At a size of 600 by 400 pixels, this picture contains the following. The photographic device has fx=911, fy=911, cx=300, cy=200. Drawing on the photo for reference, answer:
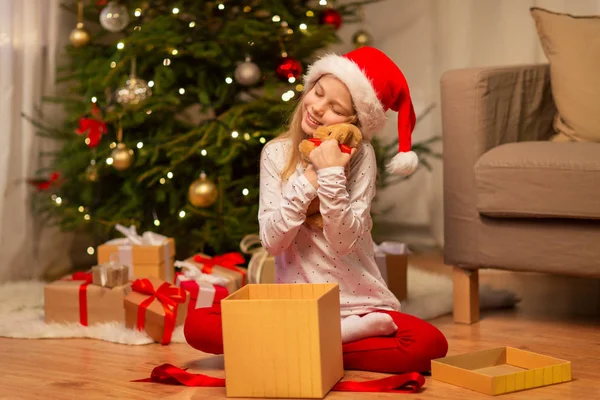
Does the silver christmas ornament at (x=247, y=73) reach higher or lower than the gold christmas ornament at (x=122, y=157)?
higher

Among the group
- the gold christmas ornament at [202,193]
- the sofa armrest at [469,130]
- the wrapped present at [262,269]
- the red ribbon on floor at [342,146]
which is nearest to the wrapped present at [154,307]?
the wrapped present at [262,269]

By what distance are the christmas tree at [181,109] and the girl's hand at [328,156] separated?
99 cm

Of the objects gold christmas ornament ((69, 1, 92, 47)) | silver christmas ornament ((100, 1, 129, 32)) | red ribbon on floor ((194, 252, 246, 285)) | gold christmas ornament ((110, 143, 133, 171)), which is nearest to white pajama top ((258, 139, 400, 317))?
red ribbon on floor ((194, 252, 246, 285))

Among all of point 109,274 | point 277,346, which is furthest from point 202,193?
point 277,346

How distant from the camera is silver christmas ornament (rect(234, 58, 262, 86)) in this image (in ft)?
9.74

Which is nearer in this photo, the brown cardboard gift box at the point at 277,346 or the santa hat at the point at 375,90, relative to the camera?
the brown cardboard gift box at the point at 277,346

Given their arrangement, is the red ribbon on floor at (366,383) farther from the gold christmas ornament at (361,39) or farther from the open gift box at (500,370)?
the gold christmas ornament at (361,39)

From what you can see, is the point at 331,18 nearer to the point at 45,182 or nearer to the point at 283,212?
the point at 45,182

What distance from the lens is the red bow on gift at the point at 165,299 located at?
2.32 meters

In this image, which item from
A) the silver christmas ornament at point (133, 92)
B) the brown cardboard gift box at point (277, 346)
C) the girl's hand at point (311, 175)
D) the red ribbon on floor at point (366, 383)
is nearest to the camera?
the brown cardboard gift box at point (277, 346)

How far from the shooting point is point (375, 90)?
205 cm

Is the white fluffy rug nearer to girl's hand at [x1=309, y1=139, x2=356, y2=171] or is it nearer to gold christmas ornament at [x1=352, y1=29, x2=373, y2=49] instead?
girl's hand at [x1=309, y1=139, x2=356, y2=171]

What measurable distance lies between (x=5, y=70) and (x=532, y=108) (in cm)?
176

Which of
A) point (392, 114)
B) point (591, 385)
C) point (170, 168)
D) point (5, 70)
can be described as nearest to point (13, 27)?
point (5, 70)
